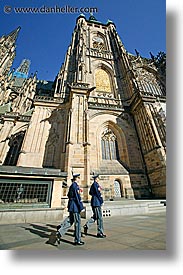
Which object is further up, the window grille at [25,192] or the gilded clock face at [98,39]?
the gilded clock face at [98,39]

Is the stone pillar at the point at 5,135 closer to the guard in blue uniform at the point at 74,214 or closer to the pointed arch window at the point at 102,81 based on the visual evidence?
the pointed arch window at the point at 102,81

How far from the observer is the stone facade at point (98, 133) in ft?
35.6

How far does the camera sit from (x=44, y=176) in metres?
5.94

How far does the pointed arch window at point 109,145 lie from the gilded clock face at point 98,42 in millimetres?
17359

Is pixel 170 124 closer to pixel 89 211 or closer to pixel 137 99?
pixel 89 211

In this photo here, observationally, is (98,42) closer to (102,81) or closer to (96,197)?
(102,81)

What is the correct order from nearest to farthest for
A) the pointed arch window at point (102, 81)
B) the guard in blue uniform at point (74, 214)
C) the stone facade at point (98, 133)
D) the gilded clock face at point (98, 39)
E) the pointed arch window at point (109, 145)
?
1. the guard in blue uniform at point (74, 214)
2. the stone facade at point (98, 133)
3. the pointed arch window at point (109, 145)
4. the pointed arch window at point (102, 81)
5. the gilded clock face at point (98, 39)

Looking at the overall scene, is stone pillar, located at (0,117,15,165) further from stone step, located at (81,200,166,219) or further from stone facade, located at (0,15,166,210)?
stone step, located at (81,200,166,219)

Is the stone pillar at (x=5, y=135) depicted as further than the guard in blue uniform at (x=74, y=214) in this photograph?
Yes

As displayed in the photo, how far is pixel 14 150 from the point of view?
1510 cm

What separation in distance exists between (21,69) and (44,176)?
55776 millimetres

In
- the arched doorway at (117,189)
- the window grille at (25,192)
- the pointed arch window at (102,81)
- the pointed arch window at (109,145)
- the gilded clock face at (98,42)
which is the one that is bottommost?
the window grille at (25,192)

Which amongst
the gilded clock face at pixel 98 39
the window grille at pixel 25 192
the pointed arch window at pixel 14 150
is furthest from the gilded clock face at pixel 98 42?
the window grille at pixel 25 192

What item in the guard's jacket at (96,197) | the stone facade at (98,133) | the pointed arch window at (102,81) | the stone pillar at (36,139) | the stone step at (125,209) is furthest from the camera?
the pointed arch window at (102,81)
